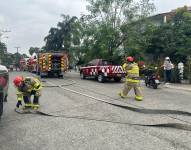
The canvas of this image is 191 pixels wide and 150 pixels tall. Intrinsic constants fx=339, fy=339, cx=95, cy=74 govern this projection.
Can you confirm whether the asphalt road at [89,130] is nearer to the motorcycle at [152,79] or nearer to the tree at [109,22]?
the motorcycle at [152,79]

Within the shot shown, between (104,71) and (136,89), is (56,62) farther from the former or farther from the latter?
(136,89)

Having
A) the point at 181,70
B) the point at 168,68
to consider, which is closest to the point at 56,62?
the point at 168,68

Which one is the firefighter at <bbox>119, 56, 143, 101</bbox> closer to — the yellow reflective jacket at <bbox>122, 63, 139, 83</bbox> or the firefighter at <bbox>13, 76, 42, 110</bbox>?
the yellow reflective jacket at <bbox>122, 63, 139, 83</bbox>

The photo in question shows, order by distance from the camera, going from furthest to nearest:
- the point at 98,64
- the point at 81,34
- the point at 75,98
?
the point at 81,34, the point at 98,64, the point at 75,98

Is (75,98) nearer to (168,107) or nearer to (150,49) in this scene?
(168,107)

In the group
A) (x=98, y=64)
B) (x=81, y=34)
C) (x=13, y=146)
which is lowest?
(x=13, y=146)

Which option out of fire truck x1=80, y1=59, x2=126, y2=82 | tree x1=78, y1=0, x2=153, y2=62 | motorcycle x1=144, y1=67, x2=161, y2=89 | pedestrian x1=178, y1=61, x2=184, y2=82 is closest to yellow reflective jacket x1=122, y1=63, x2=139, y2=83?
motorcycle x1=144, y1=67, x2=161, y2=89

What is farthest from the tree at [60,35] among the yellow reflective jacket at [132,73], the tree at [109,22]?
the yellow reflective jacket at [132,73]

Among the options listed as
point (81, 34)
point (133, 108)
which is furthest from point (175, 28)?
point (133, 108)

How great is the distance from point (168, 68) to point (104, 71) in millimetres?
4144

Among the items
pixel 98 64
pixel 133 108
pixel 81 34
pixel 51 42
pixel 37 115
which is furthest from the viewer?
pixel 51 42

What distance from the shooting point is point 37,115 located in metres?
9.54

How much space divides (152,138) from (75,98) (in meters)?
6.51

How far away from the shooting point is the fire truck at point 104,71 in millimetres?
21438
